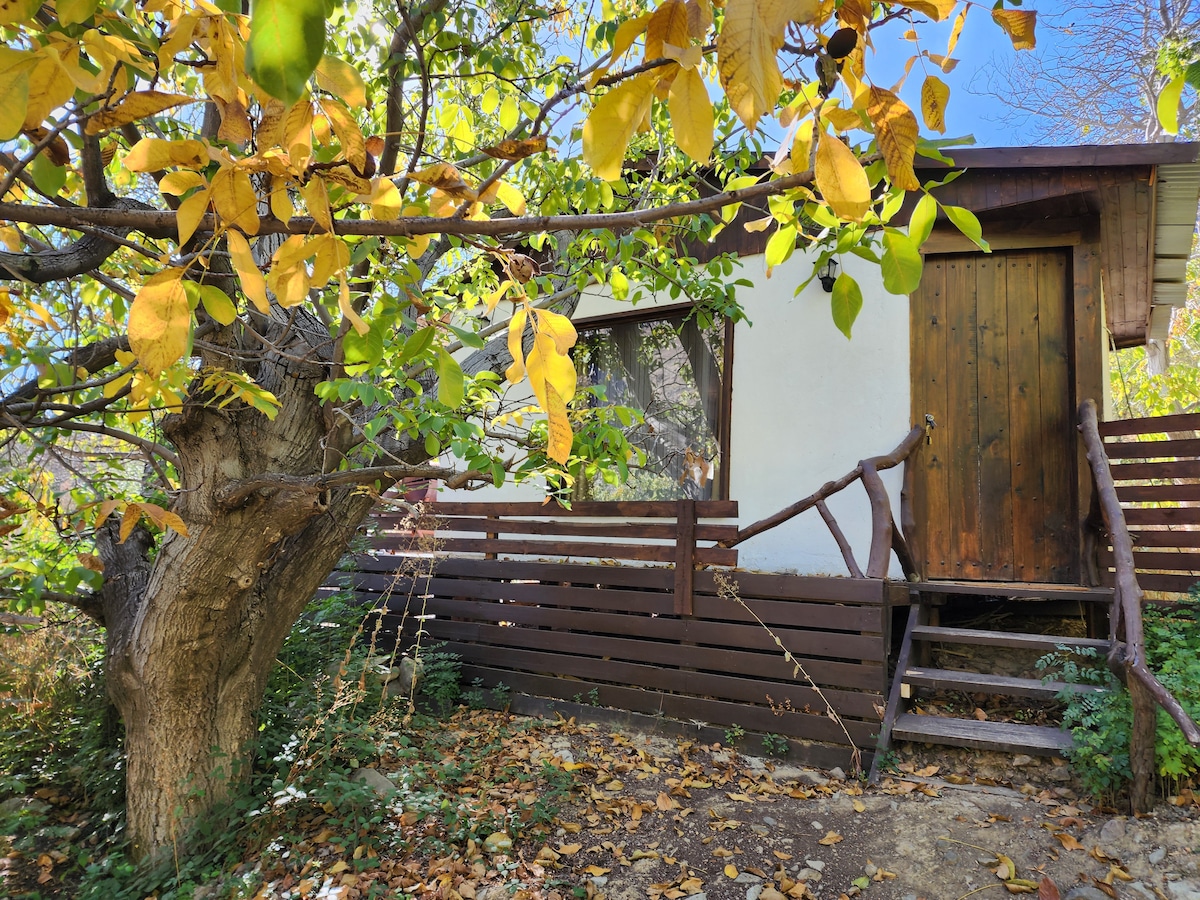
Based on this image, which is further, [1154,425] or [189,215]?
[1154,425]

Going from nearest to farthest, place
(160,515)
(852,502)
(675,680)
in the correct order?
1. (160,515)
2. (675,680)
3. (852,502)

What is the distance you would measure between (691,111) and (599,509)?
185 inches

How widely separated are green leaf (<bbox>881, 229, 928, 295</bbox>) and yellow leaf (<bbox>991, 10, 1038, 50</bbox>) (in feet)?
0.81

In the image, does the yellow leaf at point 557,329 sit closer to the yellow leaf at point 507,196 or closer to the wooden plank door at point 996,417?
the yellow leaf at point 507,196

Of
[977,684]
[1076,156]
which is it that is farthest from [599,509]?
[1076,156]

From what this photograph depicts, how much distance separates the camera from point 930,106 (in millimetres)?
772

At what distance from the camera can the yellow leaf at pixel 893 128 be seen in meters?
0.67

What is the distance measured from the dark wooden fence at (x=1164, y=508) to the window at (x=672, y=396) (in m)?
2.86

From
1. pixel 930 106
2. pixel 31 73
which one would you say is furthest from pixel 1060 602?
pixel 31 73

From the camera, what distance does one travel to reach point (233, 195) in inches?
27.6

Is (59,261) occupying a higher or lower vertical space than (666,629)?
higher

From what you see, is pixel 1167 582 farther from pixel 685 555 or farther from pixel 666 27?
pixel 666 27

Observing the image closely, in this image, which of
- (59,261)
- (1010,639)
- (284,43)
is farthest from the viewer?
(1010,639)

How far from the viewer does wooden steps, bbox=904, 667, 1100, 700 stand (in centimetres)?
370
